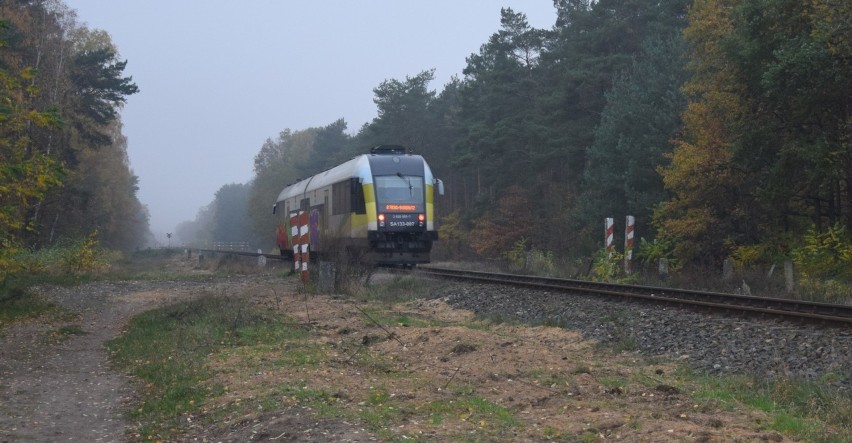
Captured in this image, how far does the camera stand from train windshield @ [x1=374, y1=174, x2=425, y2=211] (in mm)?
26156

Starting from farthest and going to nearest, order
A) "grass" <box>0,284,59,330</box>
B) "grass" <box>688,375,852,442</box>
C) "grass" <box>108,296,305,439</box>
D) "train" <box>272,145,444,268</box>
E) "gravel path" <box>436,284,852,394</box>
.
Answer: "train" <box>272,145,444,268</box>, "grass" <box>0,284,59,330</box>, "gravel path" <box>436,284,852,394</box>, "grass" <box>108,296,305,439</box>, "grass" <box>688,375,852,442</box>

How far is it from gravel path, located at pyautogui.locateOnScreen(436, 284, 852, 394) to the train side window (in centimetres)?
1035

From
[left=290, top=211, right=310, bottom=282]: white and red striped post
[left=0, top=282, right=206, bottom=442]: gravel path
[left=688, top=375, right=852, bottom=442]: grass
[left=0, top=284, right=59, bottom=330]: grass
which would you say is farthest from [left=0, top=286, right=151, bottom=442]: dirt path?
[left=290, top=211, right=310, bottom=282]: white and red striped post

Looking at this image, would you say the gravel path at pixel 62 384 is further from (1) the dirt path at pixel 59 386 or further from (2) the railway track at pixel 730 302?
(2) the railway track at pixel 730 302

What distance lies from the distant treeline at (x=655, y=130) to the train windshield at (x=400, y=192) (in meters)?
8.12

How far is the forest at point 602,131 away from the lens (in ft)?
72.5

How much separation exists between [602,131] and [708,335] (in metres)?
26.9

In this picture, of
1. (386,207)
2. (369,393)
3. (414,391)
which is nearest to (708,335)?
(414,391)

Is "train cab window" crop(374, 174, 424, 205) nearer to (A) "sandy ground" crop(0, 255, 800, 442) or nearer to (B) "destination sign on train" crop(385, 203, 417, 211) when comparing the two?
(B) "destination sign on train" crop(385, 203, 417, 211)

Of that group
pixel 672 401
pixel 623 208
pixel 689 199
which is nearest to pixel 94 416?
pixel 672 401

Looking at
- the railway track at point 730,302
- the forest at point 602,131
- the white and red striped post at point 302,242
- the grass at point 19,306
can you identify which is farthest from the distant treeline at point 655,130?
the grass at point 19,306

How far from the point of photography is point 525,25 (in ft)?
171

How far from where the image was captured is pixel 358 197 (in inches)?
1033

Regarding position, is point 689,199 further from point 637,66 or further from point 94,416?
point 94,416
